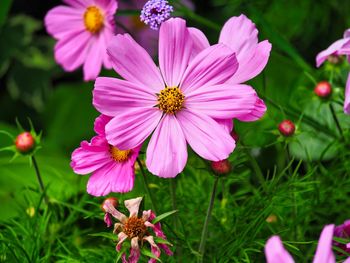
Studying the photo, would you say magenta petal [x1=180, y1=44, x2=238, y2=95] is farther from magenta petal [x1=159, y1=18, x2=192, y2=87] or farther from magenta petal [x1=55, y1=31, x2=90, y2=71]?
magenta petal [x1=55, y1=31, x2=90, y2=71]

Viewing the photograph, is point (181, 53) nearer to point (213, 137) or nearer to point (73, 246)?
point (213, 137)

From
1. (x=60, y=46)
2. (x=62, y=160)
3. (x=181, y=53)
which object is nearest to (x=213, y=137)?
(x=181, y=53)

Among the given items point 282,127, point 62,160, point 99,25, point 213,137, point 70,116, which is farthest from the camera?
point 70,116

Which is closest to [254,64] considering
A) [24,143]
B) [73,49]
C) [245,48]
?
[245,48]

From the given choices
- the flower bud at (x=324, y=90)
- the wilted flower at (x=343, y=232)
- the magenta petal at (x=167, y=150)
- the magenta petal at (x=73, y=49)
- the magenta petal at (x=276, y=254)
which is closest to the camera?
the magenta petal at (x=276, y=254)

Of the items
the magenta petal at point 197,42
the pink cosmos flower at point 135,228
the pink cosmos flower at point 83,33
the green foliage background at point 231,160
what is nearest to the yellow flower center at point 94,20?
the pink cosmos flower at point 83,33

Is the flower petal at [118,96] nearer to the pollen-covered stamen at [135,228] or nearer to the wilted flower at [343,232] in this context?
the pollen-covered stamen at [135,228]
